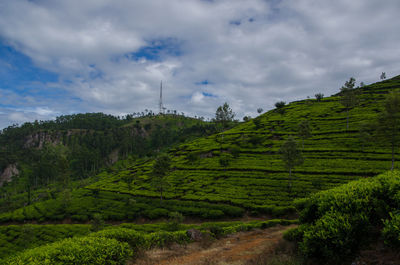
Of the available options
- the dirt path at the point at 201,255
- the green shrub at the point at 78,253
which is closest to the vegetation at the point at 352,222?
the dirt path at the point at 201,255

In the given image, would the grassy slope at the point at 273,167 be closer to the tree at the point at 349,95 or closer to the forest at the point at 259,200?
the forest at the point at 259,200

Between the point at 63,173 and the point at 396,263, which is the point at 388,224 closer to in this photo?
the point at 396,263

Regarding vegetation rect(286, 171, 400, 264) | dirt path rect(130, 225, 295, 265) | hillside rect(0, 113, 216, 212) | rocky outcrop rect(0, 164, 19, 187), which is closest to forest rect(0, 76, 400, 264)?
vegetation rect(286, 171, 400, 264)

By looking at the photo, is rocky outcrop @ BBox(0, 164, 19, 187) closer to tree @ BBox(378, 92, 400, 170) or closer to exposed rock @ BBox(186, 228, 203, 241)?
exposed rock @ BBox(186, 228, 203, 241)

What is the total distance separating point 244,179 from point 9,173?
17695 cm

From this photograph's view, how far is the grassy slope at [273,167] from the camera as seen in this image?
127 feet

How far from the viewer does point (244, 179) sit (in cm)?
4653

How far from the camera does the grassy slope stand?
127 feet

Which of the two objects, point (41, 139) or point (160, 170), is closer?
point (160, 170)

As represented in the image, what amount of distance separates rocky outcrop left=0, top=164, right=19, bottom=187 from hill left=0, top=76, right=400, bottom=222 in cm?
11488

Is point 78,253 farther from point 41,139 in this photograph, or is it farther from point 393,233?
point 41,139

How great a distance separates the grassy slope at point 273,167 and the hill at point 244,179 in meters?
0.16

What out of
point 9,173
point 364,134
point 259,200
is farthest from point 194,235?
point 9,173

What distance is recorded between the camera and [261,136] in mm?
74000
